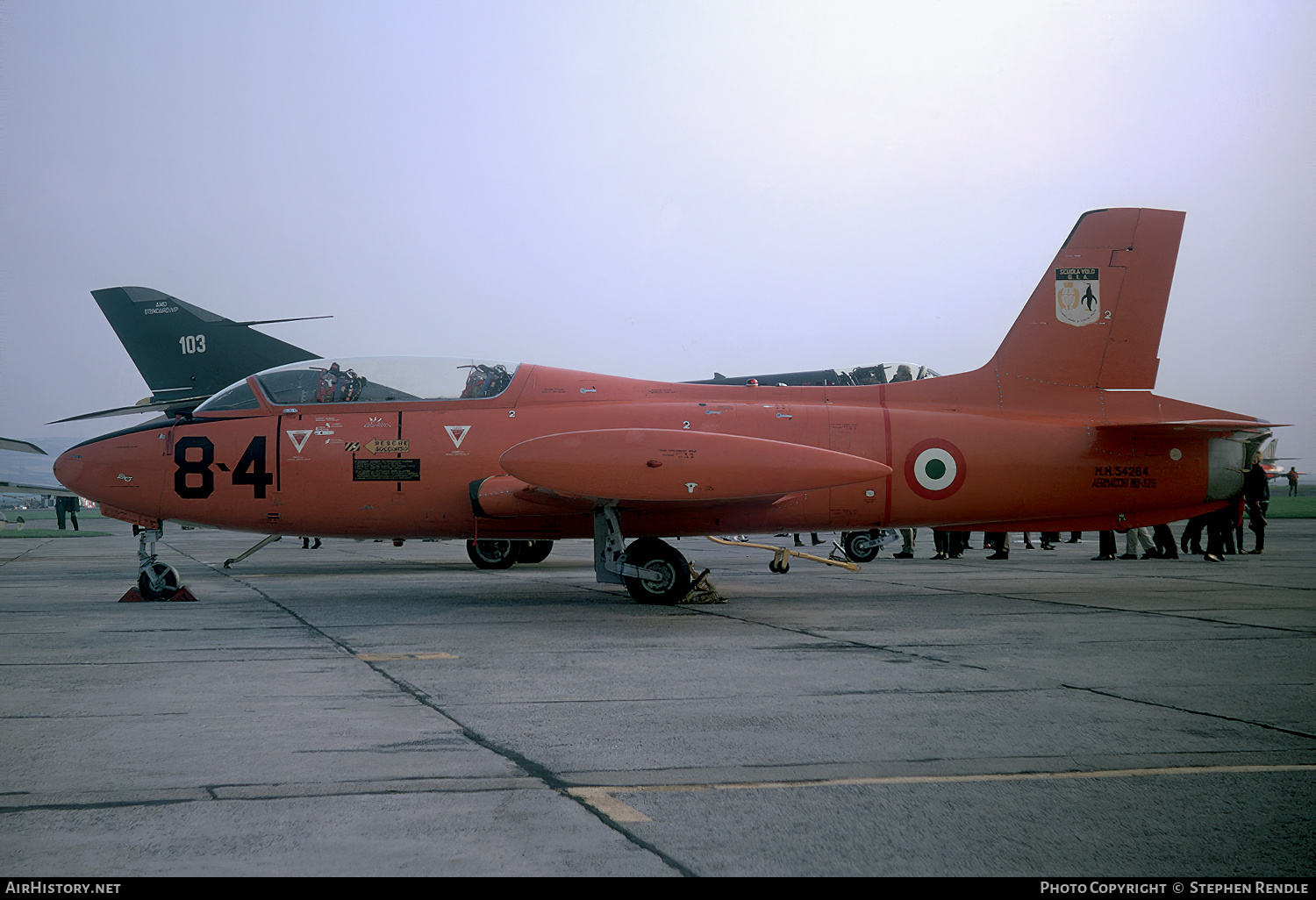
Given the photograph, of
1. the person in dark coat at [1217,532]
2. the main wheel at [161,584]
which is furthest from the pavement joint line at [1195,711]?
the person in dark coat at [1217,532]

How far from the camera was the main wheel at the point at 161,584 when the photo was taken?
11352 mm

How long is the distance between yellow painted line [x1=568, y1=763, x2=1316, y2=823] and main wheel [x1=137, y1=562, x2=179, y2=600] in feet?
30.2

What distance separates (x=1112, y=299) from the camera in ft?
38.3

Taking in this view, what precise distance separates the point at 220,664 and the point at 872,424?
7.34 metres

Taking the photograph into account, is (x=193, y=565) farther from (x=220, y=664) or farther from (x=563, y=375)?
(x=220, y=664)

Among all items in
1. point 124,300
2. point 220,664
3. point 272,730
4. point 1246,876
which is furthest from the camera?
point 124,300

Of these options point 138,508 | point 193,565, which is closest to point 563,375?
point 138,508

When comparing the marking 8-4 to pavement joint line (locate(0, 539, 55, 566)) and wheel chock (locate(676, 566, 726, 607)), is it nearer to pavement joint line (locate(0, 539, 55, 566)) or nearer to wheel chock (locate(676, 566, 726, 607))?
wheel chock (locate(676, 566, 726, 607))

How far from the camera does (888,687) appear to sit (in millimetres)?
6148

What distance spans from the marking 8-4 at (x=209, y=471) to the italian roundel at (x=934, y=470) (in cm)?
736

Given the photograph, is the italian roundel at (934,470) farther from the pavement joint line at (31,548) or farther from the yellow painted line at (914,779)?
the pavement joint line at (31,548)

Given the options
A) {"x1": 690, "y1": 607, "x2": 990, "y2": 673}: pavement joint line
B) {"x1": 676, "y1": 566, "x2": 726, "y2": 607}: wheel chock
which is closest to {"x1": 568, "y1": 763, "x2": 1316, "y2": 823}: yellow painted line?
{"x1": 690, "y1": 607, "x2": 990, "y2": 673}: pavement joint line

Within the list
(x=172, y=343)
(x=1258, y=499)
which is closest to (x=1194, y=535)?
(x=1258, y=499)

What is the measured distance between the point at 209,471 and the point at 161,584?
5.09 feet
